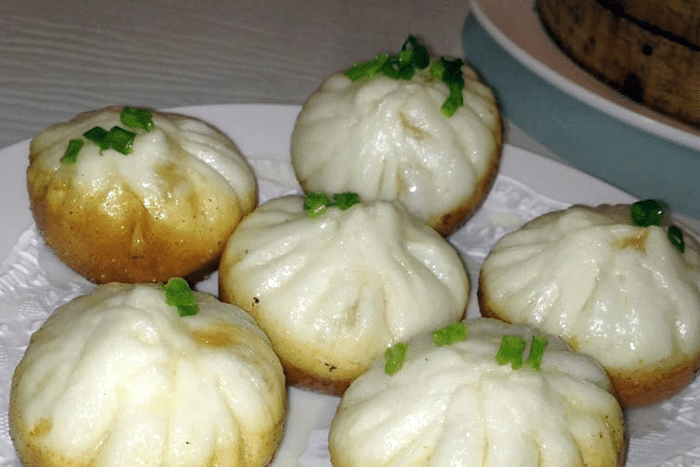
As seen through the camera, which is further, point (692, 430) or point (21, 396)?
point (692, 430)

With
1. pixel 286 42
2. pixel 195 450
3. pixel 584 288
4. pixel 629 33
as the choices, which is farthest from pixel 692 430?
pixel 286 42

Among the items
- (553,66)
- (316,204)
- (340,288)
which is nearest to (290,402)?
(340,288)

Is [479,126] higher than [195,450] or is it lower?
higher

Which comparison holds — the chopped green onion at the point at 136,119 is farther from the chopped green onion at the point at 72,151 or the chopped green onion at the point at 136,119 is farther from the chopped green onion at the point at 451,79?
the chopped green onion at the point at 451,79

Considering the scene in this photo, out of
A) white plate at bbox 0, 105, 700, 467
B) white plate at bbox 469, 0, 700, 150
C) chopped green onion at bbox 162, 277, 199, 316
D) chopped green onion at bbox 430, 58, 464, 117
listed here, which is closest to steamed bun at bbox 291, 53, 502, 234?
chopped green onion at bbox 430, 58, 464, 117

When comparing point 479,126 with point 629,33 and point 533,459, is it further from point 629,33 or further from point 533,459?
point 533,459

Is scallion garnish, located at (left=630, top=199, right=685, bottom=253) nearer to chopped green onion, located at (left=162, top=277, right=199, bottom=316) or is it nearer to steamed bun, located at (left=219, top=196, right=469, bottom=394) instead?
steamed bun, located at (left=219, top=196, right=469, bottom=394)
